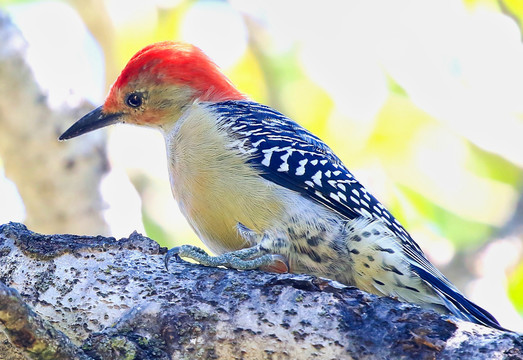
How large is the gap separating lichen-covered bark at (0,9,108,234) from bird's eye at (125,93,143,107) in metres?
0.84

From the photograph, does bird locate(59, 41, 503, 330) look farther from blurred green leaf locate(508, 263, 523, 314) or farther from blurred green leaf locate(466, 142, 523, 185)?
blurred green leaf locate(466, 142, 523, 185)

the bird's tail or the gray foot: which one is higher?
the gray foot

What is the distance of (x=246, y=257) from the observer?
4.34 meters

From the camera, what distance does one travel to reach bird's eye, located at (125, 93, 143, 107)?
18.5 feet

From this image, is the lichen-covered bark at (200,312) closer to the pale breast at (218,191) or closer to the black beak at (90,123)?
the pale breast at (218,191)

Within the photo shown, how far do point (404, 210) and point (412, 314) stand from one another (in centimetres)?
445

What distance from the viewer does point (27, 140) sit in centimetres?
619

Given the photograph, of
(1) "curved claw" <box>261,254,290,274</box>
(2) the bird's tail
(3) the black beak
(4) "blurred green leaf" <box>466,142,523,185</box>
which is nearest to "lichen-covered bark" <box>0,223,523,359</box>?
(1) "curved claw" <box>261,254,290,274</box>

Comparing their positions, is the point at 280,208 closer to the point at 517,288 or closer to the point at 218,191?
the point at 218,191

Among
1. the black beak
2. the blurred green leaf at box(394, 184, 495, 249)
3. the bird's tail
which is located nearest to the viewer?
the bird's tail

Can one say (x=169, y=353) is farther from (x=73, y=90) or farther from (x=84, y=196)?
(x=73, y=90)

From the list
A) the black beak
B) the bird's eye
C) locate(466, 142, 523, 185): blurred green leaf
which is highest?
the bird's eye

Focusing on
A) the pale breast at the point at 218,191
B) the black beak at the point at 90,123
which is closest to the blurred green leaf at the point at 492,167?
the pale breast at the point at 218,191

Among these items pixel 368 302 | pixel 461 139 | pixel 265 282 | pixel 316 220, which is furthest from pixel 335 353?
pixel 461 139
